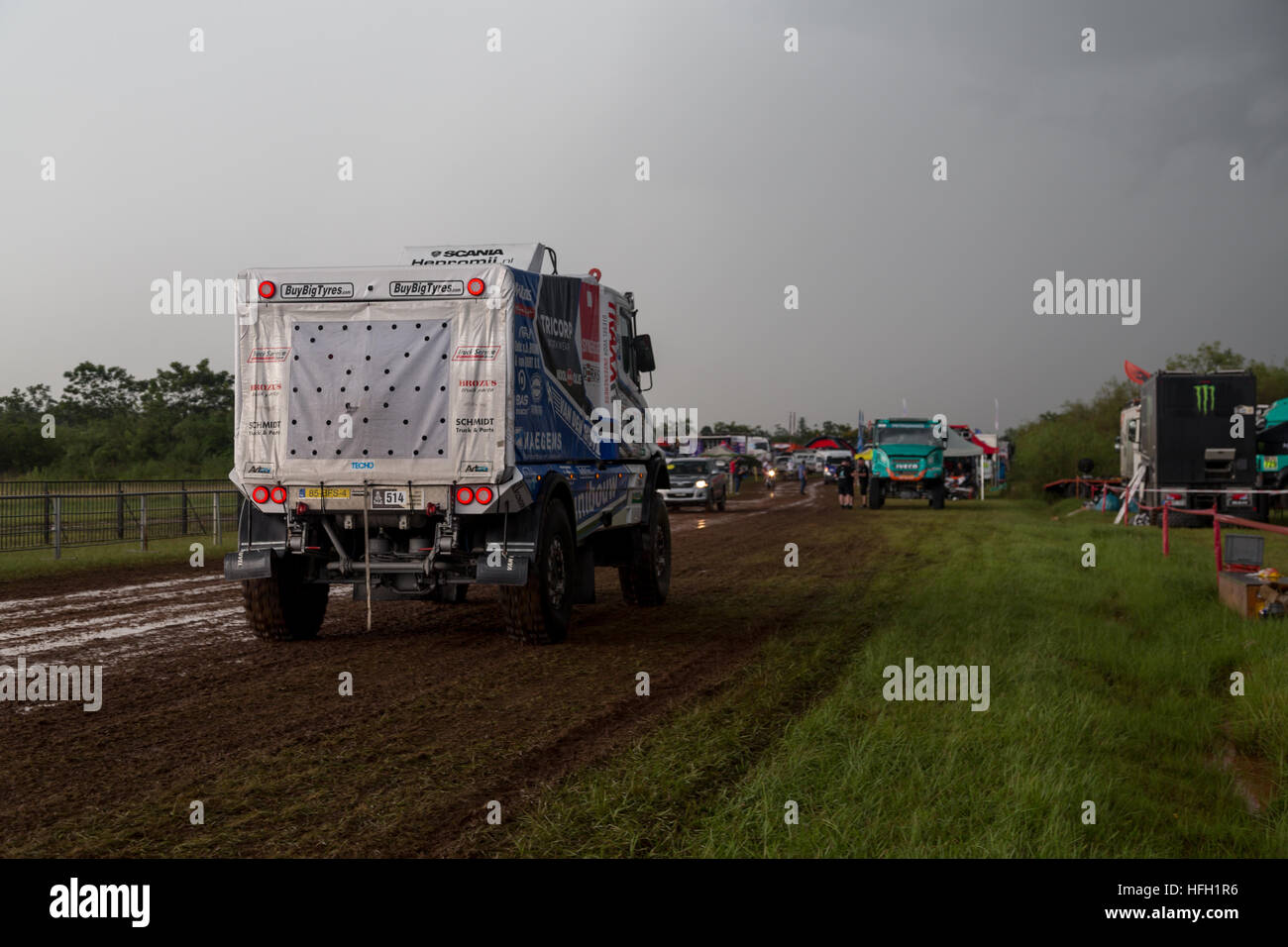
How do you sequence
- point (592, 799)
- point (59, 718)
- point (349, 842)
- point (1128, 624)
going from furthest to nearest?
1. point (1128, 624)
2. point (59, 718)
3. point (592, 799)
4. point (349, 842)

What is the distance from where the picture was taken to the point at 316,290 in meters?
10.1

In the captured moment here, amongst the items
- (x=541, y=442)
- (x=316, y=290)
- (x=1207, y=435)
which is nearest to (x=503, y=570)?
(x=541, y=442)

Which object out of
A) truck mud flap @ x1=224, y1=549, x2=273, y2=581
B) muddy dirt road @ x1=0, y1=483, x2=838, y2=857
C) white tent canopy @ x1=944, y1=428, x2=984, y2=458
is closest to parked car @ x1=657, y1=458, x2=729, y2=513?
white tent canopy @ x1=944, y1=428, x2=984, y2=458

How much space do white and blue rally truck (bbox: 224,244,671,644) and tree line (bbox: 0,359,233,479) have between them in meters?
28.5

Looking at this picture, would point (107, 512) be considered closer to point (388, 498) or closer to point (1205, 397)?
point (388, 498)

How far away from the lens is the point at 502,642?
10.8 meters

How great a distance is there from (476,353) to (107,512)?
15.6 m

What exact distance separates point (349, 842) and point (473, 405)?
5.31m

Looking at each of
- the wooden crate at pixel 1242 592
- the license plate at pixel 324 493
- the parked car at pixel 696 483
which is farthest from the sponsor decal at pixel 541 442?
the parked car at pixel 696 483

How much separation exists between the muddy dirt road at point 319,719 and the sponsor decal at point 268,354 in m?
2.59

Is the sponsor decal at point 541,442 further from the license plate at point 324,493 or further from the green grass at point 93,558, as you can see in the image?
the green grass at point 93,558

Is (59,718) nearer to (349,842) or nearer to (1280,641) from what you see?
(349,842)
